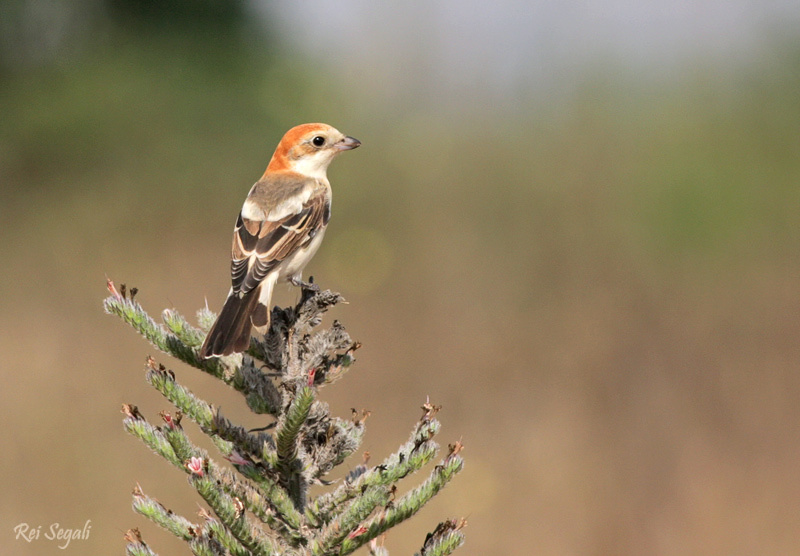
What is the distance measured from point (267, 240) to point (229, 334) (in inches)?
70.5

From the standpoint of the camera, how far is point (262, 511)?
7.41 feet

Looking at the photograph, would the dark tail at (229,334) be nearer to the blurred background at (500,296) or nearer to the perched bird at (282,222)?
the perched bird at (282,222)

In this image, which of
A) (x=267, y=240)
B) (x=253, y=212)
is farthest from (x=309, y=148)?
(x=267, y=240)

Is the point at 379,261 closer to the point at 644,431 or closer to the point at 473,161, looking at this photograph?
the point at 473,161

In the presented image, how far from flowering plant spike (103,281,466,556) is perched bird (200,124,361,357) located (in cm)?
45

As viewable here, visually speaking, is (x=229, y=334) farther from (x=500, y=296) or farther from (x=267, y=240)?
(x=500, y=296)

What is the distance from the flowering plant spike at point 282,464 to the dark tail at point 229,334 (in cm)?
3

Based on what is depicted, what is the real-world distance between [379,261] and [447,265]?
2.55 feet

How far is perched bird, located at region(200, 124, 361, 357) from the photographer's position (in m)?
3.83

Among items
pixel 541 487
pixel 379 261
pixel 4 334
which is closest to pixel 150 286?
pixel 4 334

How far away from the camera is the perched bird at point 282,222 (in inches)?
151

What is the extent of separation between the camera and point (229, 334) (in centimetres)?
272
